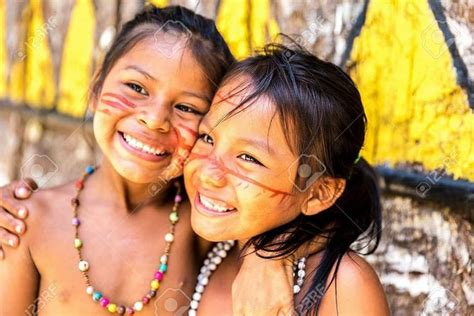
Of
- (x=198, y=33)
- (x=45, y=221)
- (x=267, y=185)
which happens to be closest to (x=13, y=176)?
(x=45, y=221)

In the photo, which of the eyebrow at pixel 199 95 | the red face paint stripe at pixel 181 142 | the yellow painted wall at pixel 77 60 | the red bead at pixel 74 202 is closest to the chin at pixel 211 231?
the red face paint stripe at pixel 181 142

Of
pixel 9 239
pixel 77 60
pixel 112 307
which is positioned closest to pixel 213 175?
pixel 112 307

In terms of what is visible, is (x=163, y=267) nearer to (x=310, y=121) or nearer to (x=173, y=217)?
(x=173, y=217)

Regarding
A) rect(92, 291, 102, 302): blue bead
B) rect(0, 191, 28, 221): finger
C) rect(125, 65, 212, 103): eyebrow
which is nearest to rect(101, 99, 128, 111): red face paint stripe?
rect(125, 65, 212, 103): eyebrow

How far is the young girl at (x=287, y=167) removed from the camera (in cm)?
169

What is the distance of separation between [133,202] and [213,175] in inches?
18.2

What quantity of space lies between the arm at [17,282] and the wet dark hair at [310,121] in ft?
1.93

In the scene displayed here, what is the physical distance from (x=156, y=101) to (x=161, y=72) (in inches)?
2.9

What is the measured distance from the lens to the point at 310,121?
5.57ft

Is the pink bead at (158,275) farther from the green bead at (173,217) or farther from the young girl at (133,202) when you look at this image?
the green bead at (173,217)

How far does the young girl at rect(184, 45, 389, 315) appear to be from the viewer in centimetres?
169

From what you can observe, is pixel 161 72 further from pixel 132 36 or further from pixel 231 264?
pixel 231 264

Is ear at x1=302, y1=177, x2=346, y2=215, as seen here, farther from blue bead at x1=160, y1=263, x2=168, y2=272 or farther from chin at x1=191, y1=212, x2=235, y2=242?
blue bead at x1=160, y1=263, x2=168, y2=272

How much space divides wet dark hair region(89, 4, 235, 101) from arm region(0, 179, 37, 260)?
1.08 feet
